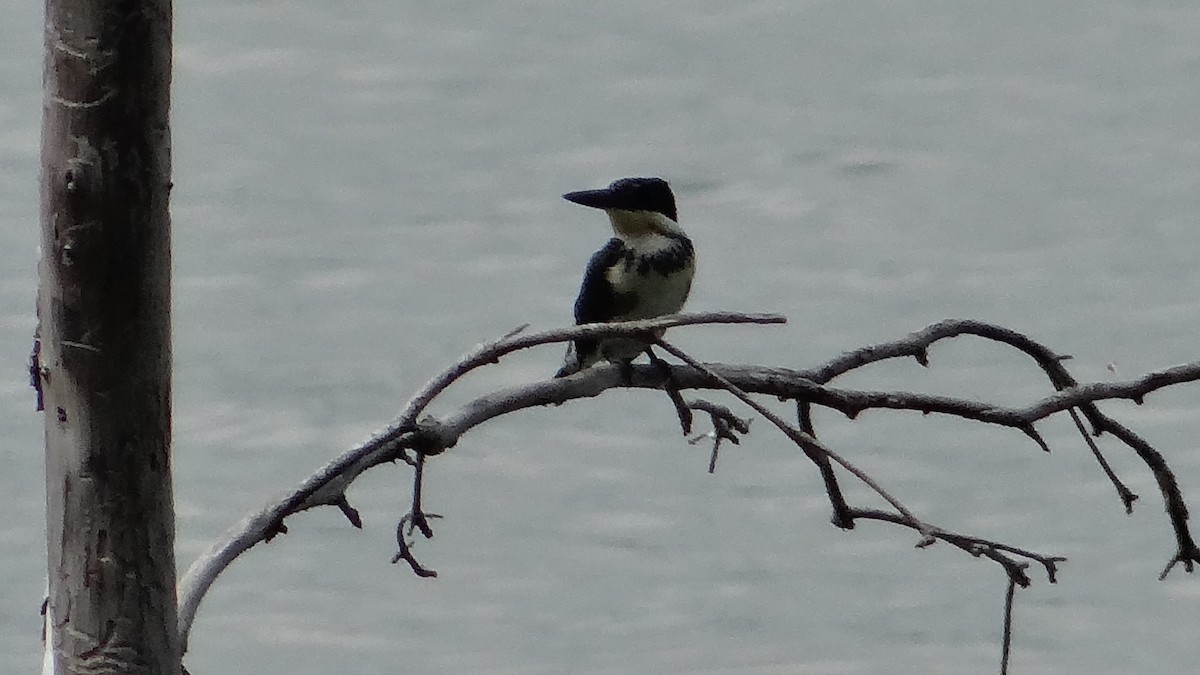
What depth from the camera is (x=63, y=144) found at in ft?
3.11

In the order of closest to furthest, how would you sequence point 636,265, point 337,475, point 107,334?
1. point 107,334
2. point 337,475
3. point 636,265

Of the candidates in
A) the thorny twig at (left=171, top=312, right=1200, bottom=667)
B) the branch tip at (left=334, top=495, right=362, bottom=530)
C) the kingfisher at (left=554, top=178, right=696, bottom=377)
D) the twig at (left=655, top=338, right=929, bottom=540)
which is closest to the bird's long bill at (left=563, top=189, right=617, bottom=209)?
the kingfisher at (left=554, top=178, right=696, bottom=377)

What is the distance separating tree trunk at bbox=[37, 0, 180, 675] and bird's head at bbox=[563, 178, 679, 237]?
991 mm

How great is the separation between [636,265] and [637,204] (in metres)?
0.06

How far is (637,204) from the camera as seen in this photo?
1.99m

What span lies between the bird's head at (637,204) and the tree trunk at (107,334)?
991 millimetres

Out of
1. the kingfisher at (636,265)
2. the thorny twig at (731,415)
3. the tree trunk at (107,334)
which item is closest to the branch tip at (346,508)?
the thorny twig at (731,415)

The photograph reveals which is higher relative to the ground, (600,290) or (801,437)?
(600,290)

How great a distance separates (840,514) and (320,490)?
0.36 meters

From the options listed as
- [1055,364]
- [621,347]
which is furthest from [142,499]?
[621,347]

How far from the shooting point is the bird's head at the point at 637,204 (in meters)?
1.99

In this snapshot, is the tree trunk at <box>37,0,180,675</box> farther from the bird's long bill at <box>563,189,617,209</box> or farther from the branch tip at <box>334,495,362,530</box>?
the bird's long bill at <box>563,189,617,209</box>

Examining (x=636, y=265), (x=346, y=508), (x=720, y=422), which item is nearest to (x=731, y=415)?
(x=720, y=422)

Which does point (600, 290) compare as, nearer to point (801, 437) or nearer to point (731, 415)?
point (731, 415)
